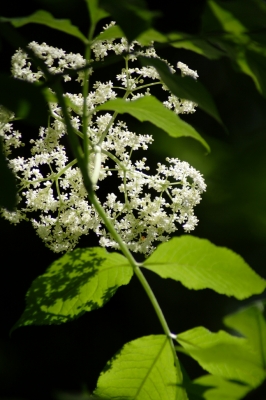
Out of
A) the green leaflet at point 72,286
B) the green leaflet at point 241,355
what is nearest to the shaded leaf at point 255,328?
the green leaflet at point 241,355

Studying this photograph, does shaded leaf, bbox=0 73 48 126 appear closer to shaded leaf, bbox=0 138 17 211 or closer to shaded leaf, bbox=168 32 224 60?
shaded leaf, bbox=0 138 17 211

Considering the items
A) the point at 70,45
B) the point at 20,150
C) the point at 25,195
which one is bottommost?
the point at 25,195

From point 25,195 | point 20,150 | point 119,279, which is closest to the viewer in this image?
point 119,279

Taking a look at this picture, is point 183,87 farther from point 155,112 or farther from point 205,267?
point 205,267

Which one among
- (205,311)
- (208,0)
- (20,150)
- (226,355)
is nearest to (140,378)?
(226,355)

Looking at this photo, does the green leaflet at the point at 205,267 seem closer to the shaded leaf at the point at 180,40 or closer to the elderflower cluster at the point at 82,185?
the shaded leaf at the point at 180,40

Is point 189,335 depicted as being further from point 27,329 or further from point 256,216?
point 27,329

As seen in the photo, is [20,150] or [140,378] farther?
[20,150]
